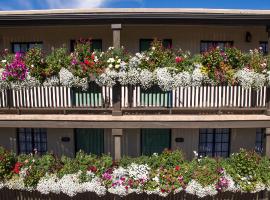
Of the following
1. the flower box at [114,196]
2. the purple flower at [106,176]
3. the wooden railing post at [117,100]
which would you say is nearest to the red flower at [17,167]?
the flower box at [114,196]

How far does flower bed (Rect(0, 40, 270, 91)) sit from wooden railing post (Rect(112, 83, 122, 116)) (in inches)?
11.0

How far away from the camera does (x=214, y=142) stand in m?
13.8

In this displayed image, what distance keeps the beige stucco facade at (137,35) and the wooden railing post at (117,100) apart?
11.2ft

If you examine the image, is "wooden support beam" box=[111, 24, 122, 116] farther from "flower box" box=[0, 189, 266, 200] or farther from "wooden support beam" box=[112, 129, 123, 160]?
"flower box" box=[0, 189, 266, 200]

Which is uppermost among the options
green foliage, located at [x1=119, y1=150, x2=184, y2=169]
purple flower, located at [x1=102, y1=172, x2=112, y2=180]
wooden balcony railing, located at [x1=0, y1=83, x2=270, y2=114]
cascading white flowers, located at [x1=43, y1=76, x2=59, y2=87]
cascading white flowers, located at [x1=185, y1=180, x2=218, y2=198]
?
cascading white flowers, located at [x1=43, y1=76, x2=59, y2=87]

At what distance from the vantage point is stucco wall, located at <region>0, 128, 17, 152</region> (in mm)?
13680

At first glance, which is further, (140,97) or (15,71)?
(140,97)

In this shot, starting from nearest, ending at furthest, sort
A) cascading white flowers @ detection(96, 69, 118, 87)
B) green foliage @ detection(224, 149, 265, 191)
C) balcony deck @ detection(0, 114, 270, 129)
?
cascading white flowers @ detection(96, 69, 118, 87)
green foliage @ detection(224, 149, 265, 191)
balcony deck @ detection(0, 114, 270, 129)

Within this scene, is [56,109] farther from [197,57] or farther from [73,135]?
[197,57]

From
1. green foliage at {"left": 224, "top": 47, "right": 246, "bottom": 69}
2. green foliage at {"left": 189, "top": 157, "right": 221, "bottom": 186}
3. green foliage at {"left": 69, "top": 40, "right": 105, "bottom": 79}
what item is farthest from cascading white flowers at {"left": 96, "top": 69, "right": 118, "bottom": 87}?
green foliage at {"left": 189, "top": 157, "right": 221, "bottom": 186}

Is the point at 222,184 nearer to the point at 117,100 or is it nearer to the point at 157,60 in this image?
the point at 117,100

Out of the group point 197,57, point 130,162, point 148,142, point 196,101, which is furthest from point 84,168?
point 197,57

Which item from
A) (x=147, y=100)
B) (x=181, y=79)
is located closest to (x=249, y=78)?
(x=181, y=79)

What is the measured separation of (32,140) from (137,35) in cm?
744
